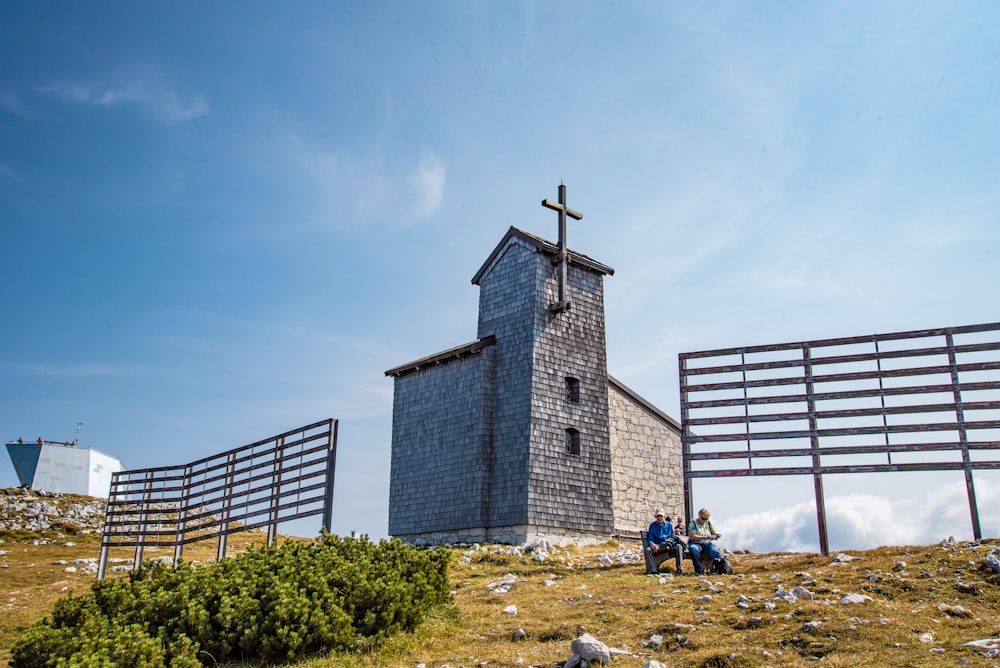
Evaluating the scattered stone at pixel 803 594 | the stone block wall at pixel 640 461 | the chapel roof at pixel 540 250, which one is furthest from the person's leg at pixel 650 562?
the chapel roof at pixel 540 250

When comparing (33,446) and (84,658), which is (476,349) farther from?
(33,446)

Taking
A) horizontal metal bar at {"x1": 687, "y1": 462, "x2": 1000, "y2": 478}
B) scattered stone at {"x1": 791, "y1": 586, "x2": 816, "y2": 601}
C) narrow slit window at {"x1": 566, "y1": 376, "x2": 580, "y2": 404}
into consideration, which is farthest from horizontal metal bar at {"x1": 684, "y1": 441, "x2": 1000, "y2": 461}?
narrow slit window at {"x1": 566, "y1": 376, "x2": 580, "y2": 404}

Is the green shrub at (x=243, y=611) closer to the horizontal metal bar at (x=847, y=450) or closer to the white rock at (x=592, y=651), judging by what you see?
the white rock at (x=592, y=651)

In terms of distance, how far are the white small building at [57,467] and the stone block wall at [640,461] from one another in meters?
32.7

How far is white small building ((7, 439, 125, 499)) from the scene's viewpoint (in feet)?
158

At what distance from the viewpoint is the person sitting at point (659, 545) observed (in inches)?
609

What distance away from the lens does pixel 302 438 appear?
57.7ft

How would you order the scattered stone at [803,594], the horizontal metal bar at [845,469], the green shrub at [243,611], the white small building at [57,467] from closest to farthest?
the green shrub at [243,611], the scattered stone at [803,594], the horizontal metal bar at [845,469], the white small building at [57,467]

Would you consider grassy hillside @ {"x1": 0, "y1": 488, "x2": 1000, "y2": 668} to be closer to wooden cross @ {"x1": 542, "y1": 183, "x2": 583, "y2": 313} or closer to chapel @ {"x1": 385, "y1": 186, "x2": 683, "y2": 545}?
chapel @ {"x1": 385, "y1": 186, "x2": 683, "y2": 545}

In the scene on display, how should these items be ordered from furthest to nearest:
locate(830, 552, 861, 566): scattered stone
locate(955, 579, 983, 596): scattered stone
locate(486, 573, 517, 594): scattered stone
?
locate(486, 573, 517, 594): scattered stone < locate(830, 552, 861, 566): scattered stone < locate(955, 579, 983, 596): scattered stone

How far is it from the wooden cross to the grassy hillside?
1121cm

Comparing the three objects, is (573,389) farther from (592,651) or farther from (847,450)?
(592,651)

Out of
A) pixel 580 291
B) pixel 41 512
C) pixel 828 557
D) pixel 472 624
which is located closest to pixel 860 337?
pixel 828 557

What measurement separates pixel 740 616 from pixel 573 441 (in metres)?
14.9
